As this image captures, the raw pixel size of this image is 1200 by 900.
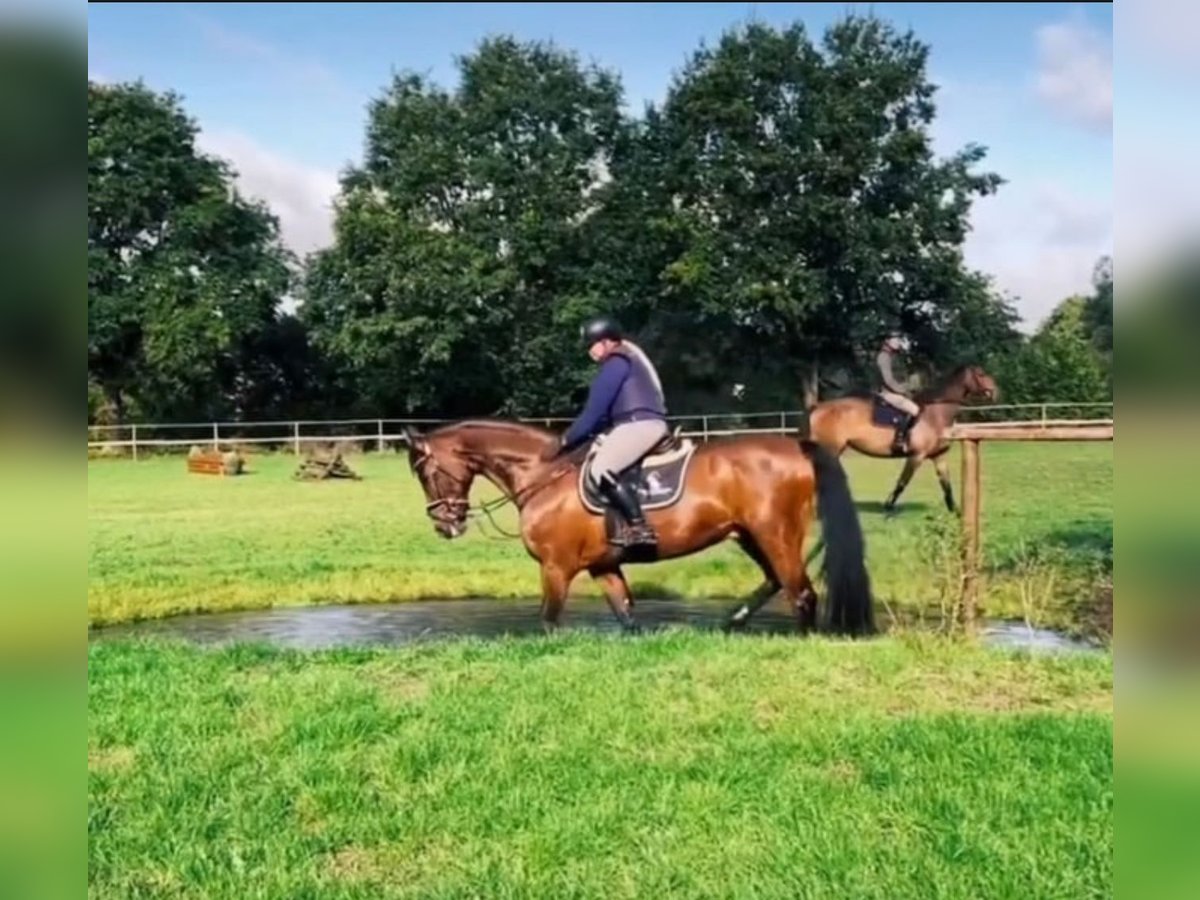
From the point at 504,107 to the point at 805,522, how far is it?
30543 mm

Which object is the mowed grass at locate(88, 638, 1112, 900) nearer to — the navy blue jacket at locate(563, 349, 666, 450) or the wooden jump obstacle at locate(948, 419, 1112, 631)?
the wooden jump obstacle at locate(948, 419, 1112, 631)

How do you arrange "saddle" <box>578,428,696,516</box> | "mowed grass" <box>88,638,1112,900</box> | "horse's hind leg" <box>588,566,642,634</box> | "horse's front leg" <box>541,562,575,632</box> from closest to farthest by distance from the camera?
"mowed grass" <box>88,638,1112,900</box>, "saddle" <box>578,428,696,516</box>, "horse's front leg" <box>541,562,575,632</box>, "horse's hind leg" <box>588,566,642,634</box>

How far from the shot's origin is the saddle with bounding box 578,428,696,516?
7773mm

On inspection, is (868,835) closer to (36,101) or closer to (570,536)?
(36,101)

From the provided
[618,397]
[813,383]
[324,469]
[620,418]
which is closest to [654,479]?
[620,418]

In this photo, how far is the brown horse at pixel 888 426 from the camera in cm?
1307

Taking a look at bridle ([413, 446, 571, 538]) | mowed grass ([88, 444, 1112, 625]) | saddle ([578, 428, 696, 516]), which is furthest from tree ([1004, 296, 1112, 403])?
bridle ([413, 446, 571, 538])

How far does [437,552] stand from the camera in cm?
1301

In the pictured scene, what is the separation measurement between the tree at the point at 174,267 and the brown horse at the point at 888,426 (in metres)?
15.3

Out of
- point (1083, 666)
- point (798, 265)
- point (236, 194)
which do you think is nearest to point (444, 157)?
point (236, 194)

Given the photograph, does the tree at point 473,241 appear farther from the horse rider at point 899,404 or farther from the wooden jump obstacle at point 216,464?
the horse rider at point 899,404

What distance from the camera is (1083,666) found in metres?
5.90

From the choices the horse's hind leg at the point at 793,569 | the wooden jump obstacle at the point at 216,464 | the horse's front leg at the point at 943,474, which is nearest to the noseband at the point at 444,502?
the horse's hind leg at the point at 793,569

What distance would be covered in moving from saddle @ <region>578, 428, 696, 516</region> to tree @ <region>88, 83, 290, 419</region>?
1757 centimetres
